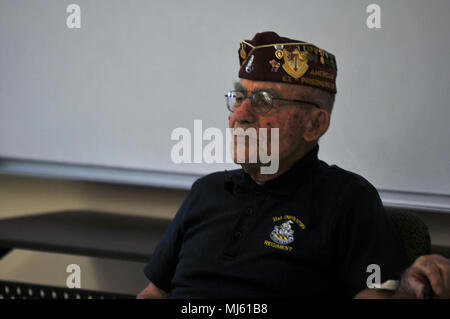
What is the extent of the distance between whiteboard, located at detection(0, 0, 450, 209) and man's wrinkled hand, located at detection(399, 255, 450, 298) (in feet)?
2.99

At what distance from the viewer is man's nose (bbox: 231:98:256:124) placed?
53.2 inches

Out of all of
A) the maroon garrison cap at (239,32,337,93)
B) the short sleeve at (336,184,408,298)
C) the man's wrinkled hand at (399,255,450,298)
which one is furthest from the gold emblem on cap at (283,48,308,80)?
the man's wrinkled hand at (399,255,450,298)

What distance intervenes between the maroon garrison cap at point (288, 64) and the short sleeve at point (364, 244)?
0.99 ft

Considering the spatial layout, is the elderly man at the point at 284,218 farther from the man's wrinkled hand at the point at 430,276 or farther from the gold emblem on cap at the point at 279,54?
the man's wrinkled hand at the point at 430,276

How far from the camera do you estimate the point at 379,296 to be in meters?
1.15

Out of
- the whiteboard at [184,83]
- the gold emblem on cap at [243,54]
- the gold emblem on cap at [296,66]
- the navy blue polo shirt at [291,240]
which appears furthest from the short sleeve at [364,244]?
the whiteboard at [184,83]

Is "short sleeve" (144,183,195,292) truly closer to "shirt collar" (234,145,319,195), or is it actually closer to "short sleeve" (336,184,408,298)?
"shirt collar" (234,145,319,195)

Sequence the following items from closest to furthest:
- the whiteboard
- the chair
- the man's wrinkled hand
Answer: the man's wrinkled hand < the chair < the whiteboard

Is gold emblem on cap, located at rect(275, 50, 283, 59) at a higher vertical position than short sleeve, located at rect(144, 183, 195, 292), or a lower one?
higher

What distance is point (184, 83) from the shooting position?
2119 millimetres

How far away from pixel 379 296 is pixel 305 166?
0.38 metres

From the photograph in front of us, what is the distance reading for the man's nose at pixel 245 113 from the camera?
53.2 inches

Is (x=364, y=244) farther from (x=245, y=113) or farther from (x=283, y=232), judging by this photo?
(x=245, y=113)
